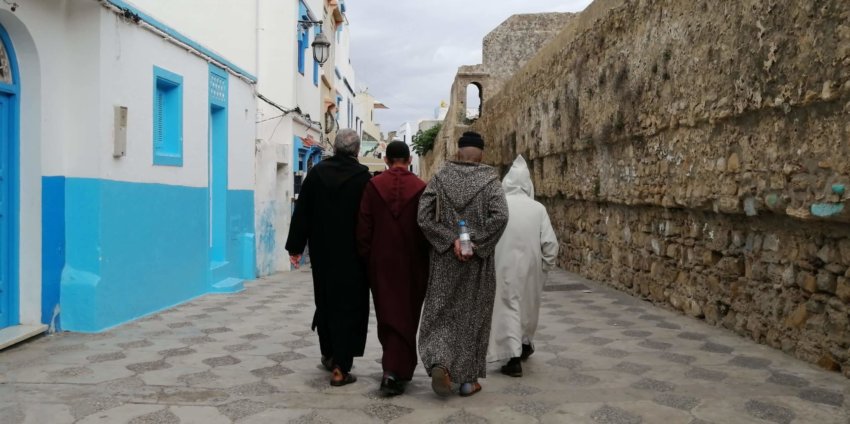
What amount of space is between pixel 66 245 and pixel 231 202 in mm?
3781

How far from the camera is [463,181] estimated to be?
4.05 meters

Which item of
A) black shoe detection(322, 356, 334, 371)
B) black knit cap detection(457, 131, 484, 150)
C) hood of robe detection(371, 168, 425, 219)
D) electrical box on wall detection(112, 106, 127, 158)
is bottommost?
black shoe detection(322, 356, 334, 371)

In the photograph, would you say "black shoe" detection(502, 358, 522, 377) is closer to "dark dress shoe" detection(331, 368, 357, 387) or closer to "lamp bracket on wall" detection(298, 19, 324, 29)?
"dark dress shoe" detection(331, 368, 357, 387)

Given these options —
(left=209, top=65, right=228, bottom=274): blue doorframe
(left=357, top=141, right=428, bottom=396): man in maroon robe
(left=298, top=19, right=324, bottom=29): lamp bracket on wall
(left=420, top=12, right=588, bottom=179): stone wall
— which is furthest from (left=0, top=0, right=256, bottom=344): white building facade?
(left=420, top=12, right=588, bottom=179): stone wall

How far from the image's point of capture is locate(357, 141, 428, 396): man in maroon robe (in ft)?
13.0

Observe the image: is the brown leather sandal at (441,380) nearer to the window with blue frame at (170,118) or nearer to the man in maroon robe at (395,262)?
the man in maroon robe at (395,262)

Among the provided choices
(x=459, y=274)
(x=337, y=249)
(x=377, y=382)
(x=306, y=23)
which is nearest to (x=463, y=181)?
(x=459, y=274)

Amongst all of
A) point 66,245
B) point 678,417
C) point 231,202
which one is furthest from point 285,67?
point 678,417

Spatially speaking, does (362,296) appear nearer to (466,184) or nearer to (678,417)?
(466,184)

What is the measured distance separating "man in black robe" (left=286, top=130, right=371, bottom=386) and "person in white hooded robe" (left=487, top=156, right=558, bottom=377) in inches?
33.0

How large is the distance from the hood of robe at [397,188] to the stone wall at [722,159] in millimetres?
2457

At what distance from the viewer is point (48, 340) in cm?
525

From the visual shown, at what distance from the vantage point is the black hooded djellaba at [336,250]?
415cm

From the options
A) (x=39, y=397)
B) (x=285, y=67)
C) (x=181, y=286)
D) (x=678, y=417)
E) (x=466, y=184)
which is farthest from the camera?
(x=285, y=67)
